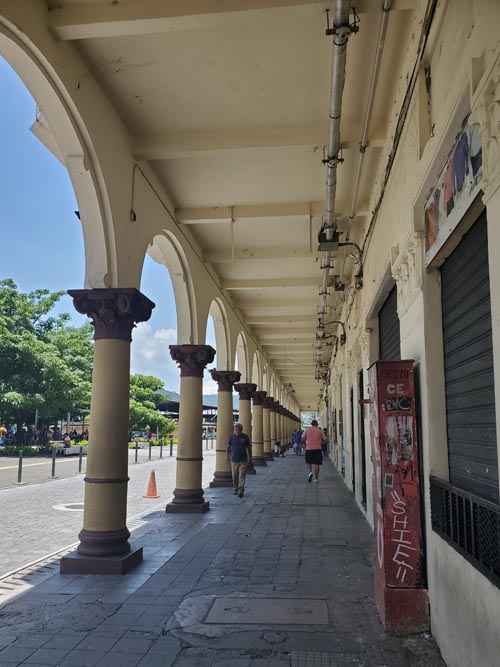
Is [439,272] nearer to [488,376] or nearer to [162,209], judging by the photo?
[488,376]

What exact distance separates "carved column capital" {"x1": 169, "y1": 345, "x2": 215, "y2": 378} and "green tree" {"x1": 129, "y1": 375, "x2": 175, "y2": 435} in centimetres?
3124

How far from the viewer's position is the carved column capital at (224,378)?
1534 cm

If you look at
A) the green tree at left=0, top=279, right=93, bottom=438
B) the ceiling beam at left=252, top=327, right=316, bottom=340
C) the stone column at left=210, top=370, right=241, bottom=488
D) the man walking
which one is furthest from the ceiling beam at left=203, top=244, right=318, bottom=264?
the green tree at left=0, top=279, right=93, bottom=438

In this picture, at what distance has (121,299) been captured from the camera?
666 centimetres

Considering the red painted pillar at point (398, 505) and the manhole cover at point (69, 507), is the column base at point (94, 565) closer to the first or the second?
the red painted pillar at point (398, 505)

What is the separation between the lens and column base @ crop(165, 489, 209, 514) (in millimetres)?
10211

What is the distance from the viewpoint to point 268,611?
16.0 feet

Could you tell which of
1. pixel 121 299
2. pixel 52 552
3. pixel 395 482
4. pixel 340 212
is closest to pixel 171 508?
pixel 52 552

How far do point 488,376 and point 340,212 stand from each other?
6.46m

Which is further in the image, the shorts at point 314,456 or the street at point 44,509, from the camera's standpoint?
the shorts at point 314,456

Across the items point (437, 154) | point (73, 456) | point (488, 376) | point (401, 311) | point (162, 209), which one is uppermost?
point (162, 209)

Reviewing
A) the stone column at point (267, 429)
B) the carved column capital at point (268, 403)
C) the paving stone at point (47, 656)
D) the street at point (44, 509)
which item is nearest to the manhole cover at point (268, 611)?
the paving stone at point (47, 656)

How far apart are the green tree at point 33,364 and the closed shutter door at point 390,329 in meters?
25.0

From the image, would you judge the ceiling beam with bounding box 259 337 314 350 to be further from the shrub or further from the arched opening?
the shrub
